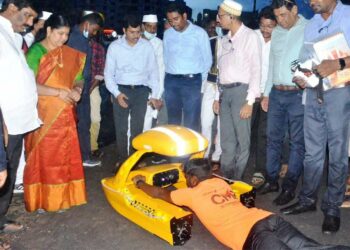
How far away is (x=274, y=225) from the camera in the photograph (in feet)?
10.5

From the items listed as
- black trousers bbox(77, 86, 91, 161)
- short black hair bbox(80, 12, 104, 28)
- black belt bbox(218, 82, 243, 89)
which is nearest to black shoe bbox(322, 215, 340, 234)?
black belt bbox(218, 82, 243, 89)

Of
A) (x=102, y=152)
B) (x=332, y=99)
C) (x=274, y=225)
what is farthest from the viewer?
(x=102, y=152)

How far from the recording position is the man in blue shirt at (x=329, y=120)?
12.6 ft

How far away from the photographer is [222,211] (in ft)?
11.1

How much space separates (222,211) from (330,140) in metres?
1.56

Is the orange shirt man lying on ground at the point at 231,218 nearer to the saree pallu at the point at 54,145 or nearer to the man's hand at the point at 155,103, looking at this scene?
the saree pallu at the point at 54,145

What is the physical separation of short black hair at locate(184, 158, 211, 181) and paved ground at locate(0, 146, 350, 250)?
777mm

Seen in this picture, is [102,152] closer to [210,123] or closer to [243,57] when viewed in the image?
[210,123]

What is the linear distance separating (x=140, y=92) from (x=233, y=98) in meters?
1.51

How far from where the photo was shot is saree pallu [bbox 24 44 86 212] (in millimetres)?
4363

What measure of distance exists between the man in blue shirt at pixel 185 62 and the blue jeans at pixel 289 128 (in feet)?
4.53

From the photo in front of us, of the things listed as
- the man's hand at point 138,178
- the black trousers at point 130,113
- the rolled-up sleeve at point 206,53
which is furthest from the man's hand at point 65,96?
the rolled-up sleeve at point 206,53

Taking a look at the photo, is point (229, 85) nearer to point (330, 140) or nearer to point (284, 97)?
point (284, 97)

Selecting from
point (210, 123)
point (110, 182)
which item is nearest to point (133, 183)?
point (110, 182)
